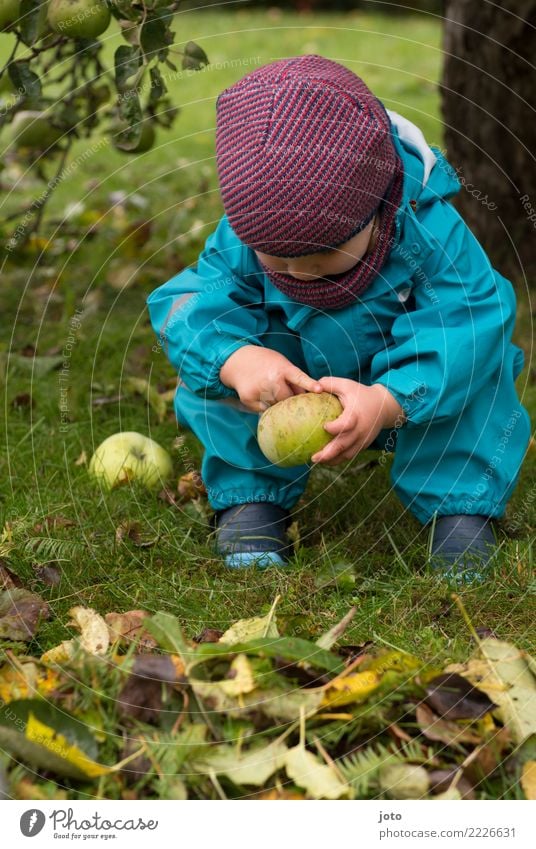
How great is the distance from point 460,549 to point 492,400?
35cm

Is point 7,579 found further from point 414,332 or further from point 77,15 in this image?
point 77,15

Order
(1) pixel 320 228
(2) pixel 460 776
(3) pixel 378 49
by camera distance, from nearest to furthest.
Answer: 1. (2) pixel 460 776
2. (1) pixel 320 228
3. (3) pixel 378 49

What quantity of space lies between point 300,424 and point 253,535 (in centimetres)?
45

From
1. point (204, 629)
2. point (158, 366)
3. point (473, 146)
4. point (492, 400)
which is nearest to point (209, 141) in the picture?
point (473, 146)

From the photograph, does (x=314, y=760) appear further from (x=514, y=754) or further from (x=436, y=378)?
(x=436, y=378)

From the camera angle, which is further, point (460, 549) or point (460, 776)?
point (460, 549)

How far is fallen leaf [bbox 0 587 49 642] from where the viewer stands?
2.00 m

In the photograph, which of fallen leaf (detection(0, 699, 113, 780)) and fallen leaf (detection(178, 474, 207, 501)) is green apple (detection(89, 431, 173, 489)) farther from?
fallen leaf (detection(0, 699, 113, 780))

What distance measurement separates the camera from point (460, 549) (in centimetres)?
234

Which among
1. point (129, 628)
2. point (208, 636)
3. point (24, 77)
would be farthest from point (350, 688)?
point (24, 77)

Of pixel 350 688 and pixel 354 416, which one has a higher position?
pixel 354 416

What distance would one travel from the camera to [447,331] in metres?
2.20

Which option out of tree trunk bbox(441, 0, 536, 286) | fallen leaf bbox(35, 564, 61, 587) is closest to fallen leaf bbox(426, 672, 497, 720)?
fallen leaf bbox(35, 564, 61, 587)

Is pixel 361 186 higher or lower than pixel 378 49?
higher
